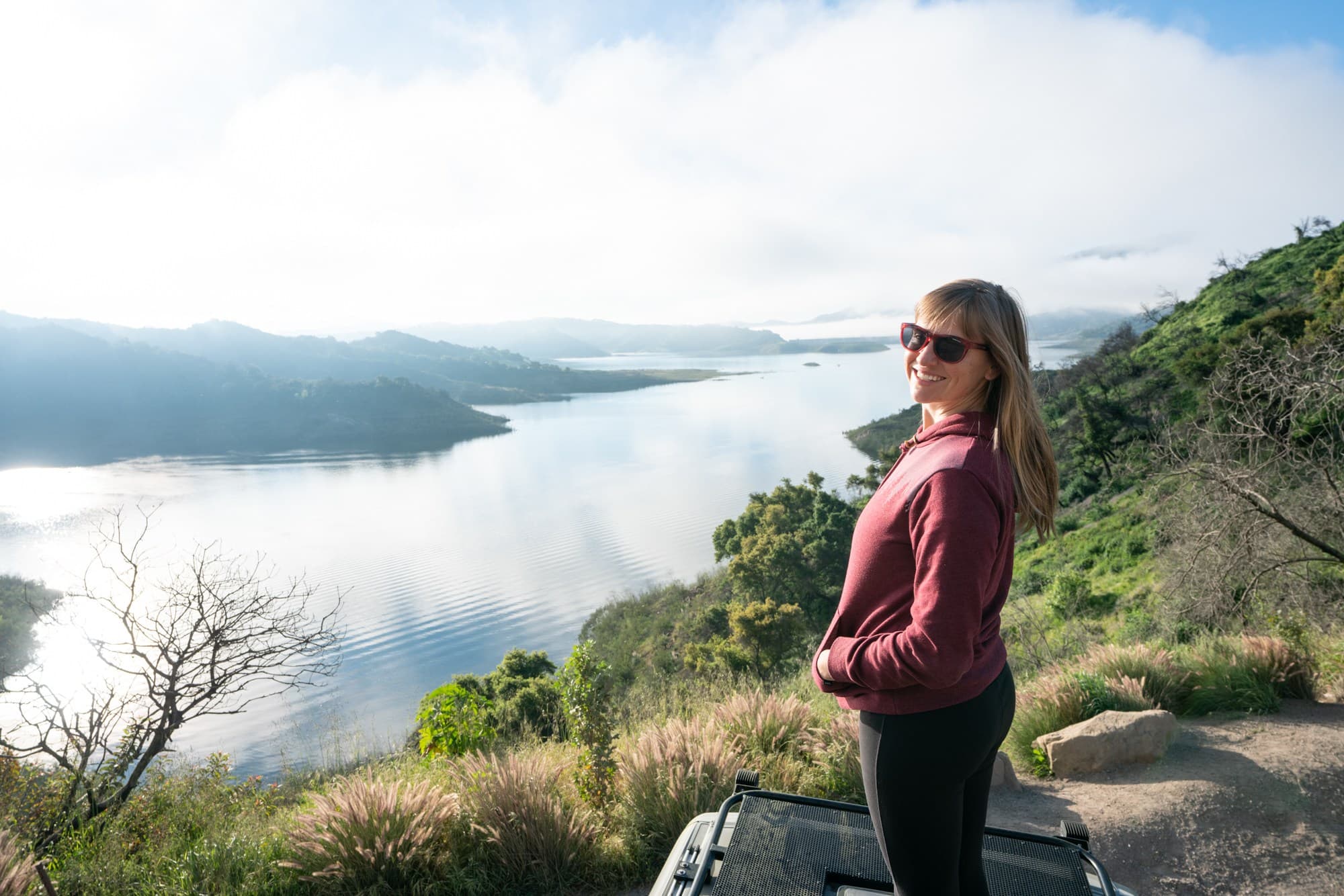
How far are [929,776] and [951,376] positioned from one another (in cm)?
66

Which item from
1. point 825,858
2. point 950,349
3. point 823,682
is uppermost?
point 950,349

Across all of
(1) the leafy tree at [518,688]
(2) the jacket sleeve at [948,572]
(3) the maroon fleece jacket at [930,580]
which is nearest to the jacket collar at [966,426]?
(3) the maroon fleece jacket at [930,580]

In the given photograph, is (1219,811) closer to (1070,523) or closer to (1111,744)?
(1111,744)

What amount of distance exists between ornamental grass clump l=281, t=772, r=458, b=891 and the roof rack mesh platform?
Answer: 4.03 feet

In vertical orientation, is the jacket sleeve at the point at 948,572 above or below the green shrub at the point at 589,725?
above

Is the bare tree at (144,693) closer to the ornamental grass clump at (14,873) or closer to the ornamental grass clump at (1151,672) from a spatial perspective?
the ornamental grass clump at (14,873)

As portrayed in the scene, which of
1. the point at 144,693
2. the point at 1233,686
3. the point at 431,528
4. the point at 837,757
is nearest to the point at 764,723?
the point at 837,757

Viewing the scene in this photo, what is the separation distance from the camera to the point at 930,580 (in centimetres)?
106

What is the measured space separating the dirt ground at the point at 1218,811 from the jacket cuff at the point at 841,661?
76.8 inches

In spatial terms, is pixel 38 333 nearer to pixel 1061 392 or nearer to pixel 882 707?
pixel 1061 392

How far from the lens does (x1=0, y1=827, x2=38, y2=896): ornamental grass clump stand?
7.66ft

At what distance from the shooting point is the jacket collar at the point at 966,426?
1176 millimetres

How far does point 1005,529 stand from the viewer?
1163 millimetres

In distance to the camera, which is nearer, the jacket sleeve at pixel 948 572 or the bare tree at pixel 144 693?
the jacket sleeve at pixel 948 572
